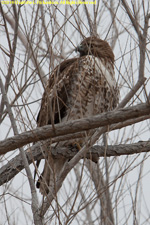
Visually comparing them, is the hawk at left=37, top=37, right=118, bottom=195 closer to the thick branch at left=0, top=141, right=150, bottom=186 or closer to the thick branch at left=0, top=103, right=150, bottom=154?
the thick branch at left=0, top=141, right=150, bottom=186

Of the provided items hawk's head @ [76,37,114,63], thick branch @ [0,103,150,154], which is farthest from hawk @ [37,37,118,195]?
thick branch @ [0,103,150,154]

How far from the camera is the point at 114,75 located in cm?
459

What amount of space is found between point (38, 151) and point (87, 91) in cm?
82

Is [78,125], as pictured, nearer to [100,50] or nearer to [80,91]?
[80,91]

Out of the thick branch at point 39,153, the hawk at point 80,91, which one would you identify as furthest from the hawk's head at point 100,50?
the thick branch at point 39,153

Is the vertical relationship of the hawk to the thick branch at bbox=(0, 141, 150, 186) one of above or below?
above

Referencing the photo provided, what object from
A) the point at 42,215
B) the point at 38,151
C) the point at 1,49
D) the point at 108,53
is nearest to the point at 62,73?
the point at 108,53

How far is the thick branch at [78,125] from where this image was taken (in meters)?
2.36

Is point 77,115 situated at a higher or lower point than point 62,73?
lower

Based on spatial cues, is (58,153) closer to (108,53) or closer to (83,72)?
(83,72)

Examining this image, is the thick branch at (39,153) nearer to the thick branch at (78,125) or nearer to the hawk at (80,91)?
the hawk at (80,91)

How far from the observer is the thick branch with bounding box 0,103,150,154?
236 cm

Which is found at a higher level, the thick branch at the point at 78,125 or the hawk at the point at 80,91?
the hawk at the point at 80,91

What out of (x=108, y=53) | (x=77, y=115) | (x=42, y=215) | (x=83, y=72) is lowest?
(x=42, y=215)
